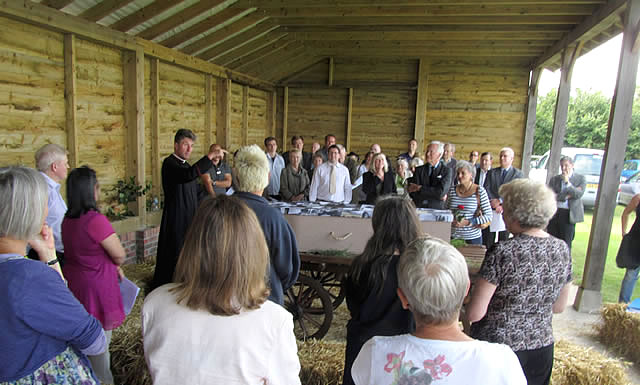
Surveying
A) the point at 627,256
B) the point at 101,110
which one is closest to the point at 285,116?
the point at 101,110

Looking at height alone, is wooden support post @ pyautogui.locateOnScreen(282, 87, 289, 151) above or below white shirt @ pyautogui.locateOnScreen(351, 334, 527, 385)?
above

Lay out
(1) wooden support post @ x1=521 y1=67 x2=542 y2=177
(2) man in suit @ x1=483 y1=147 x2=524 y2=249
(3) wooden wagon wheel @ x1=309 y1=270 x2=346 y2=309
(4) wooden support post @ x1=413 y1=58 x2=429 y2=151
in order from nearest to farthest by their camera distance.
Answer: (3) wooden wagon wheel @ x1=309 y1=270 x2=346 y2=309
(2) man in suit @ x1=483 y1=147 x2=524 y2=249
(1) wooden support post @ x1=521 y1=67 x2=542 y2=177
(4) wooden support post @ x1=413 y1=58 x2=429 y2=151

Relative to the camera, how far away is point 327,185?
17.7 ft

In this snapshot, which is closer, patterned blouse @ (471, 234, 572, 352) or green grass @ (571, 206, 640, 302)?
patterned blouse @ (471, 234, 572, 352)

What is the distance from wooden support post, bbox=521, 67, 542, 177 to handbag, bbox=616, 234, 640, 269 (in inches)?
225

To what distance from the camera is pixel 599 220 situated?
14.8ft

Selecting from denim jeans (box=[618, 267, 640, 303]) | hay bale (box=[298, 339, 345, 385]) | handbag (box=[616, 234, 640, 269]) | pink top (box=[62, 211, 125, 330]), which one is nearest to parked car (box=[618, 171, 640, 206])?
denim jeans (box=[618, 267, 640, 303])

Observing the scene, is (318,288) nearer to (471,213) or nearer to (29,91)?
(471,213)

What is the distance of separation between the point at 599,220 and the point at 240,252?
4.63 metres

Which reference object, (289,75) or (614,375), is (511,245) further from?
(289,75)

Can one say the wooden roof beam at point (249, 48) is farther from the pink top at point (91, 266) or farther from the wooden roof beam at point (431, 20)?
the pink top at point (91, 266)

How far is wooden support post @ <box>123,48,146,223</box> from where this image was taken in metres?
5.39

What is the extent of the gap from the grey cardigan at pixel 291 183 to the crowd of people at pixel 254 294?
3250mm

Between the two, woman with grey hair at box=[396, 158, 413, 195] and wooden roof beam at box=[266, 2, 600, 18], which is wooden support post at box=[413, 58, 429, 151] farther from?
woman with grey hair at box=[396, 158, 413, 195]
